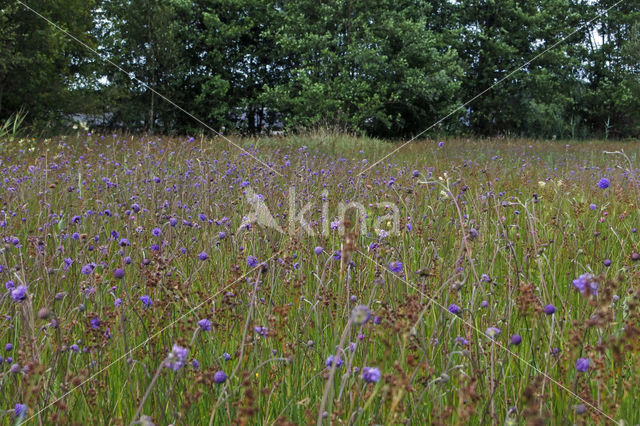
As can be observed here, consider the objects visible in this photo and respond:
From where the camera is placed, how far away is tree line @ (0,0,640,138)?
16.1 meters

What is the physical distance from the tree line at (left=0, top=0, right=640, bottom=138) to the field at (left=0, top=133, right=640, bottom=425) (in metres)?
11.4

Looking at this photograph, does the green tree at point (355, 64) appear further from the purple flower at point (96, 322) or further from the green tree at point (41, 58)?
the purple flower at point (96, 322)

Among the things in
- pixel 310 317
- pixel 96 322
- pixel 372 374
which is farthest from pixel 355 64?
pixel 372 374

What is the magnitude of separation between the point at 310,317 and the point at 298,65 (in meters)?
19.6

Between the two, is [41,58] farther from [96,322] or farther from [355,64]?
[96,322]

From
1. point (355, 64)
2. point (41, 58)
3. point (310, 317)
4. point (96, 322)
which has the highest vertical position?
point (355, 64)

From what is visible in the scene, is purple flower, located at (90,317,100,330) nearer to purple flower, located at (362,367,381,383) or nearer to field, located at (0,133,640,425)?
field, located at (0,133,640,425)

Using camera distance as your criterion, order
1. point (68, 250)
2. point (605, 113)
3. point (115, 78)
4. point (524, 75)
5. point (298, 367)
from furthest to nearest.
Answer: point (605, 113) < point (524, 75) < point (115, 78) < point (68, 250) < point (298, 367)

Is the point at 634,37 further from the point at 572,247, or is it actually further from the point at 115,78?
the point at 572,247

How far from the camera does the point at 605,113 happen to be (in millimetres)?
25141

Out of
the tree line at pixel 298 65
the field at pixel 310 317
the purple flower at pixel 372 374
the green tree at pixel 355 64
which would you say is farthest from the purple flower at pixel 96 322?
the green tree at pixel 355 64

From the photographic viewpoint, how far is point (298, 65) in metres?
20.6

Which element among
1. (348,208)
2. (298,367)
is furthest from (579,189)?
(298,367)

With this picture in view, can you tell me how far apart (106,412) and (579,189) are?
4.52 metres
